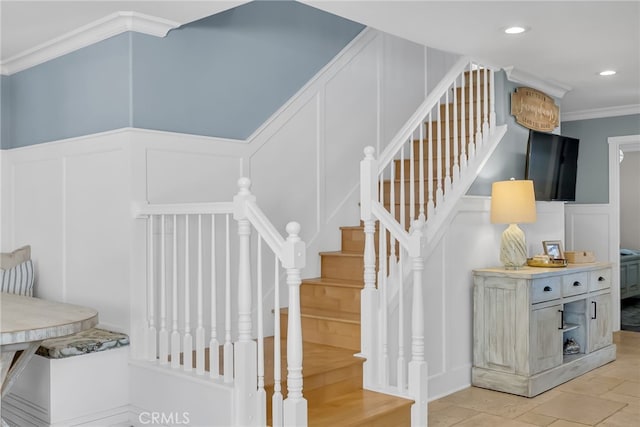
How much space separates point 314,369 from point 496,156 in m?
2.48

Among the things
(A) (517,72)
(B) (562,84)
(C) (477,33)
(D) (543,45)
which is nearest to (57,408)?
(C) (477,33)

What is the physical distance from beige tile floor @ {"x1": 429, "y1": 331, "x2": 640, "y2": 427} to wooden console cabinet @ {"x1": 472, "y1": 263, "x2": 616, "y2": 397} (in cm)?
11

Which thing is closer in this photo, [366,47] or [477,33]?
[477,33]

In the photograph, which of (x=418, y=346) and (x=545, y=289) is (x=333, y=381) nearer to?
(x=418, y=346)

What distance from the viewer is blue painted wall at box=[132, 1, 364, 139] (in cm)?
358

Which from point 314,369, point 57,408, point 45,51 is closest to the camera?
point 57,408

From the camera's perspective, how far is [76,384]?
3.21 meters

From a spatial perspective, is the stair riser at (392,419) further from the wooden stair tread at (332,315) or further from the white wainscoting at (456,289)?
the white wainscoting at (456,289)

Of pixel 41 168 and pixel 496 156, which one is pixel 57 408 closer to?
pixel 41 168

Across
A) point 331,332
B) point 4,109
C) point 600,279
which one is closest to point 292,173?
point 331,332

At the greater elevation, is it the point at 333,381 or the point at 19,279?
the point at 19,279

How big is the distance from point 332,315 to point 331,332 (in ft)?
0.42

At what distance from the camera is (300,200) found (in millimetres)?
4512

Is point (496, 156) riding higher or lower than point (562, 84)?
lower
